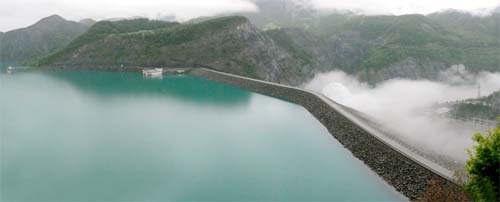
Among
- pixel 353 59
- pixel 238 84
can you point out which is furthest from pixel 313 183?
pixel 353 59

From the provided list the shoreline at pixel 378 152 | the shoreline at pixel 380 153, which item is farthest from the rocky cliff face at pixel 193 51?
the shoreline at pixel 380 153

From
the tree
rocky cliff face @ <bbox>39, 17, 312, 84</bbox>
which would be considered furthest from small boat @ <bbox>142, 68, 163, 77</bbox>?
the tree

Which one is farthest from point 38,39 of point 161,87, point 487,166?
point 487,166

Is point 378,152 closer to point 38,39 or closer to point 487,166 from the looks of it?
point 487,166

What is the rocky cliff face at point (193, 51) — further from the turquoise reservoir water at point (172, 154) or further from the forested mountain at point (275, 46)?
the turquoise reservoir water at point (172, 154)

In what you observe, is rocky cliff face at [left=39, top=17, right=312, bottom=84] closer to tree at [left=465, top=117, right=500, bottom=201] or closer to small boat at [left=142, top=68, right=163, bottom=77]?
small boat at [left=142, top=68, right=163, bottom=77]

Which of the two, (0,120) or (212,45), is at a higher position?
(212,45)

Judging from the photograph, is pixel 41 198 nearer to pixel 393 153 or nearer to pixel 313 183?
pixel 313 183
